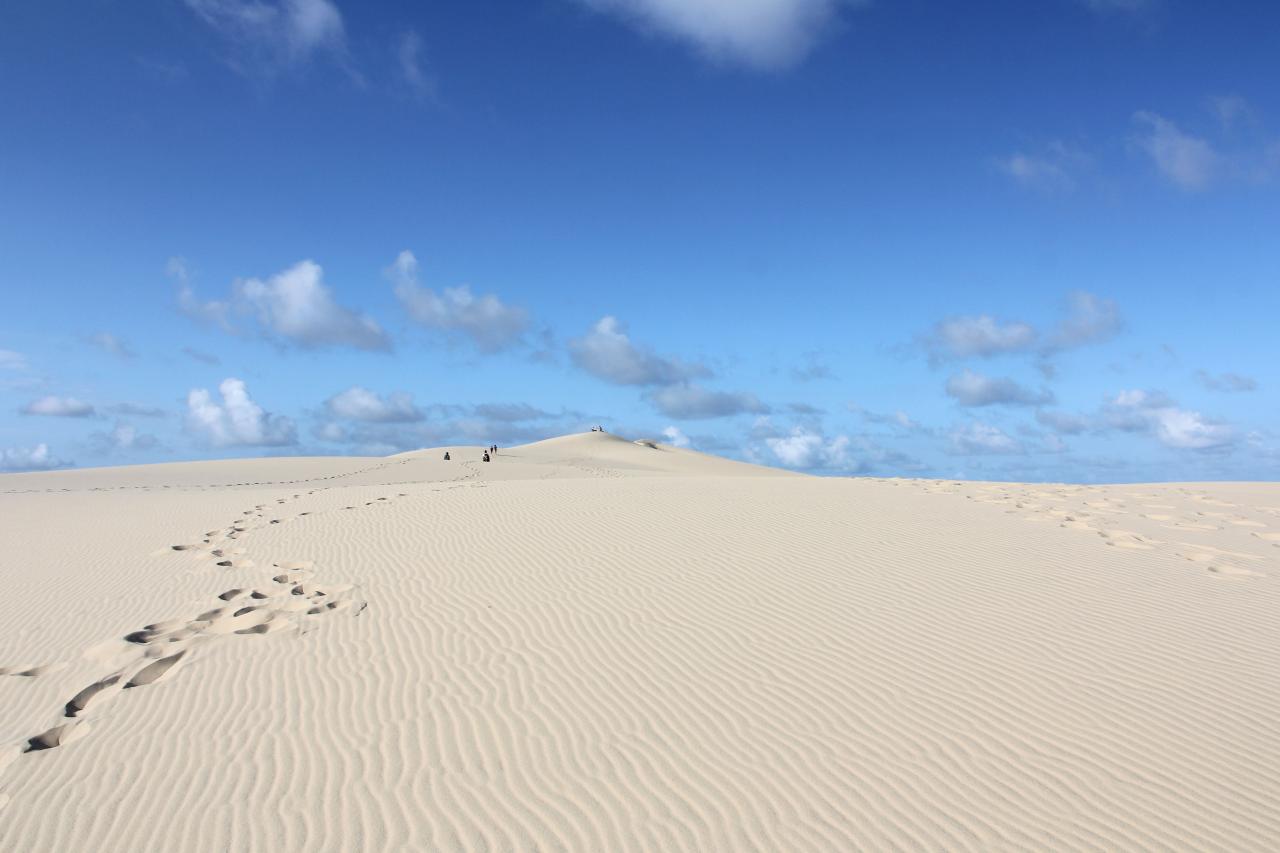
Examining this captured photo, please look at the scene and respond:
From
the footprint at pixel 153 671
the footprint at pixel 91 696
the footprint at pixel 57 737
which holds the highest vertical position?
the footprint at pixel 153 671

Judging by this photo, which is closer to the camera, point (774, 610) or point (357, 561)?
point (774, 610)

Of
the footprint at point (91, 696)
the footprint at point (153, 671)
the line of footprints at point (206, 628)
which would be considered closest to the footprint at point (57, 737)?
the line of footprints at point (206, 628)

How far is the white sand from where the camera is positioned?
13.6 feet

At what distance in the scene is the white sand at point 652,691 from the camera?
413 cm

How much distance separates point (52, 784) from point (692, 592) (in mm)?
5713

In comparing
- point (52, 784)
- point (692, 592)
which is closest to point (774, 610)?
point (692, 592)

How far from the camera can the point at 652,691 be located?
5.74 metres

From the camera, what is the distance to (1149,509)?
15023 mm

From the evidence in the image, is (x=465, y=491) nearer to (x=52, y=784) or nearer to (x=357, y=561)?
(x=357, y=561)

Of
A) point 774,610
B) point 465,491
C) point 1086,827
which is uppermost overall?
point 465,491

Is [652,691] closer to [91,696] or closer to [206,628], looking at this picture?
[91,696]

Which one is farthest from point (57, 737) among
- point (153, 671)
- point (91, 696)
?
point (153, 671)

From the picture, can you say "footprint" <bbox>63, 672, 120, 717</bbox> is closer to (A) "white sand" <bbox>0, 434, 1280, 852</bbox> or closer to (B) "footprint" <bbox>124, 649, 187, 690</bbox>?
(A) "white sand" <bbox>0, 434, 1280, 852</bbox>

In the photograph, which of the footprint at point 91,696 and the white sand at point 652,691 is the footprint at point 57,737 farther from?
the footprint at point 91,696
